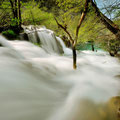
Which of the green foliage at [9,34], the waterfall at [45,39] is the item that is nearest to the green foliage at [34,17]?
the waterfall at [45,39]

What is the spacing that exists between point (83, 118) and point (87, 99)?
535mm

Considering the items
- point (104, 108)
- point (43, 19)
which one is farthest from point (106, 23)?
point (43, 19)

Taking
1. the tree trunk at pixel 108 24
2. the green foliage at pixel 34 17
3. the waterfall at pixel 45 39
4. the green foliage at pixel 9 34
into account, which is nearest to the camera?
the tree trunk at pixel 108 24

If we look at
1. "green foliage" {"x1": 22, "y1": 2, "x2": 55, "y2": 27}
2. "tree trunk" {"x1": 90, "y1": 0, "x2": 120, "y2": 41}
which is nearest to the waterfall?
"green foliage" {"x1": 22, "y1": 2, "x2": 55, "y2": 27}

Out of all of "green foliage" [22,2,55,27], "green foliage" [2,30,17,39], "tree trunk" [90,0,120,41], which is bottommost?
"tree trunk" [90,0,120,41]

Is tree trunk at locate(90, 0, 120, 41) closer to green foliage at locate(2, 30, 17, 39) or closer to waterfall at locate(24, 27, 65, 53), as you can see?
waterfall at locate(24, 27, 65, 53)

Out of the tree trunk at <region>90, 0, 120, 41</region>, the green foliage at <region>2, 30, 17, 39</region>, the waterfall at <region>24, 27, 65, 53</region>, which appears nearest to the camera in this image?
the tree trunk at <region>90, 0, 120, 41</region>

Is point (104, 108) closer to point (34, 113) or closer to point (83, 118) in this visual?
point (83, 118)

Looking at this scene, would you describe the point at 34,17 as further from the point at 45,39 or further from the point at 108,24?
the point at 108,24

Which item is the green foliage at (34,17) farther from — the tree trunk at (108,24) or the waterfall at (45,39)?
the tree trunk at (108,24)

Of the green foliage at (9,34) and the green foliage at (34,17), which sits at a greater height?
the green foliage at (34,17)

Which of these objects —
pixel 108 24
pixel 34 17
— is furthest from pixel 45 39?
pixel 108 24

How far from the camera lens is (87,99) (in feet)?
6.07

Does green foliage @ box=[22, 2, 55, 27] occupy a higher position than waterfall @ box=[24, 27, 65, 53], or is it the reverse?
green foliage @ box=[22, 2, 55, 27]
